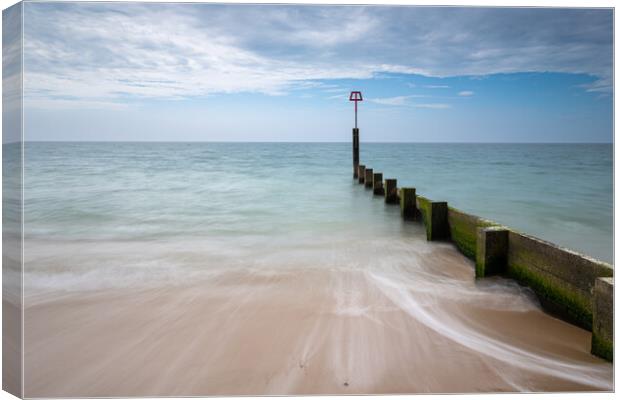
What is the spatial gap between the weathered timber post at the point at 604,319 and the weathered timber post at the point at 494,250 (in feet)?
4.48

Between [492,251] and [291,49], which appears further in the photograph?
[291,49]

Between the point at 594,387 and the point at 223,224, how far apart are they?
18.3 ft

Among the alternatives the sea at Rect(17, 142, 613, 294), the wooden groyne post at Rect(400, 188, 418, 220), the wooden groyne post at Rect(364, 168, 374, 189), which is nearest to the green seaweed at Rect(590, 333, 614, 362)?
the sea at Rect(17, 142, 613, 294)

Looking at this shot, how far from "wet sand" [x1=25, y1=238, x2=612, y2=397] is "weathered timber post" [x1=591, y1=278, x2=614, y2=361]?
82 mm

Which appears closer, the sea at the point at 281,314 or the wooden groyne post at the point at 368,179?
the sea at the point at 281,314

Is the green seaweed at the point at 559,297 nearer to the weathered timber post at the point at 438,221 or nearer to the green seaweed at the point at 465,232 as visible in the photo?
the green seaweed at the point at 465,232

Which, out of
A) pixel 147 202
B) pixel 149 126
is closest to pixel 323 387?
pixel 149 126

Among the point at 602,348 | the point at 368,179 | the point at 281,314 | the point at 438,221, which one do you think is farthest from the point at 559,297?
the point at 368,179

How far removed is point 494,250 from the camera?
12.3 ft

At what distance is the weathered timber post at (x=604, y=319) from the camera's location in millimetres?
2252

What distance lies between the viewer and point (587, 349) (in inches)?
99.5

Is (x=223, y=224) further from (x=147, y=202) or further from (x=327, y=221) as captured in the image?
(x=147, y=202)

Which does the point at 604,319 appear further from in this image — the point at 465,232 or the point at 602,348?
the point at 465,232

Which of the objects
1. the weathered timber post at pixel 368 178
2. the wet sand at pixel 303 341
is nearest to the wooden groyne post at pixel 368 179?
the weathered timber post at pixel 368 178
